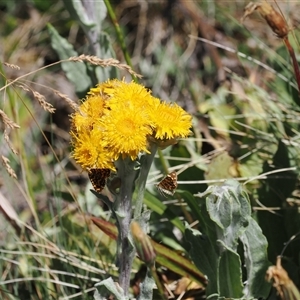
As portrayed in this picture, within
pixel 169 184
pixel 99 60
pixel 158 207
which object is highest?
pixel 99 60

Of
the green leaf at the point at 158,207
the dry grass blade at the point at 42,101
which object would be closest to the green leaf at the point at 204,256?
the green leaf at the point at 158,207

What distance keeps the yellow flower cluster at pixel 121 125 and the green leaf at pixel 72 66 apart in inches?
34.5

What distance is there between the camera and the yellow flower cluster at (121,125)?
137 cm

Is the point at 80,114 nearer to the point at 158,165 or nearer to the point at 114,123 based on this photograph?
the point at 114,123

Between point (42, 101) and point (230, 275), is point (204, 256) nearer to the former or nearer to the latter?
point (230, 275)

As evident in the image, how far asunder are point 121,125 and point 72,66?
1016mm

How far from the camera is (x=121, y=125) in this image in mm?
1372

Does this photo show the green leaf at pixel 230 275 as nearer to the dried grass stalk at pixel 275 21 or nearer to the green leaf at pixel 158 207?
the green leaf at pixel 158 207

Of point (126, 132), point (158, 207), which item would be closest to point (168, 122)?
point (126, 132)

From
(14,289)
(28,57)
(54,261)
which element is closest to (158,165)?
(54,261)

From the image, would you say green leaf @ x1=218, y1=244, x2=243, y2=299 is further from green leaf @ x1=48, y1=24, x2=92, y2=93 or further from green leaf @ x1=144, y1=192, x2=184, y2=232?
green leaf @ x1=48, y1=24, x2=92, y2=93

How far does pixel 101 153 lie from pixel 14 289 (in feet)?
2.56

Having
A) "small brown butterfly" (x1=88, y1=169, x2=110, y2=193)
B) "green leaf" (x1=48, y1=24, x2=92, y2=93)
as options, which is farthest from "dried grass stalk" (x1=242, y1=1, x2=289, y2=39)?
"green leaf" (x1=48, y1=24, x2=92, y2=93)

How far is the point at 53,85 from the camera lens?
11.3 ft
